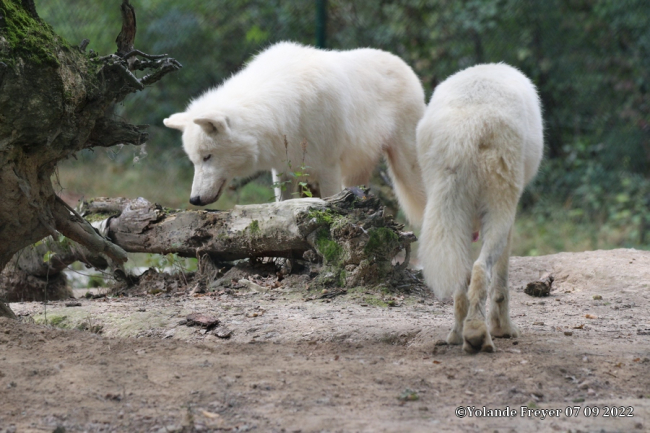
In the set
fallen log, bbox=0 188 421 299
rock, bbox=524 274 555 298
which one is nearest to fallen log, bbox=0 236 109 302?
fallen log, bbox=0 188 421 299

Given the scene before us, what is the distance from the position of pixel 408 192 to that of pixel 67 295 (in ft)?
10.3

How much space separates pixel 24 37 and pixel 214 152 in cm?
245

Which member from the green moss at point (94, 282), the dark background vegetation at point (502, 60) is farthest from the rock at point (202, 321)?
the dark background vegetation at point (502, 60)

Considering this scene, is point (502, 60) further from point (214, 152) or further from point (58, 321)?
point (58, 321)

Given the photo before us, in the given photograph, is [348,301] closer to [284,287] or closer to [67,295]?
[284,287]

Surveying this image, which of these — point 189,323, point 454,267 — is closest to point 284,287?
point 189,323

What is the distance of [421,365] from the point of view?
305cm

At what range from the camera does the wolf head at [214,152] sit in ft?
17.7

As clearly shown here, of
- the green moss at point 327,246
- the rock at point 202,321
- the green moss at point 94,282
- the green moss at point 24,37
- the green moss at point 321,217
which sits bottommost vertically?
the green moss at point 94,282

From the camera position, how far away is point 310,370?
2.97 m

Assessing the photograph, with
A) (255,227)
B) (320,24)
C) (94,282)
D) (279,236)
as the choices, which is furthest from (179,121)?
(320,24)
